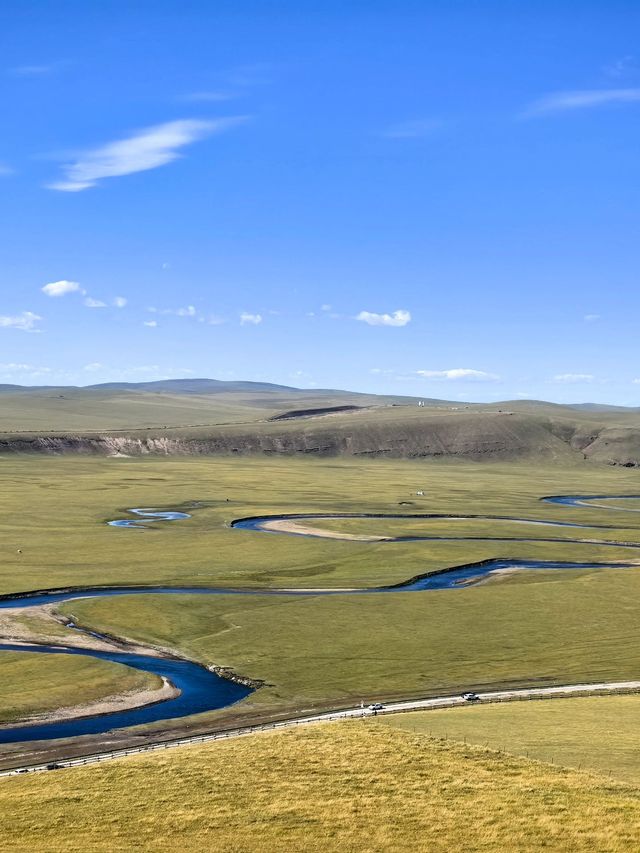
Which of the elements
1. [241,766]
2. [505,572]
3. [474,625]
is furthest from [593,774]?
[505,572]

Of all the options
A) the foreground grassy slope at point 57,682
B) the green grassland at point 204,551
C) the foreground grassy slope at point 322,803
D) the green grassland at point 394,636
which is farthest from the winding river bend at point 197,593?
the foreground grassy slope at point 322,803

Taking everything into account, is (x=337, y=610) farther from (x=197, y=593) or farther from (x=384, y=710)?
(x=384, y=710)

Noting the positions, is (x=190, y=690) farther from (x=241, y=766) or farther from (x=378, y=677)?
(x=241, y=766)

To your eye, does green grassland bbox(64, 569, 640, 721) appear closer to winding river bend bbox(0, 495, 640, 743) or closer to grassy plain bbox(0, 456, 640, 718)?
grassy plain bbox(0, 456, 640, 718)

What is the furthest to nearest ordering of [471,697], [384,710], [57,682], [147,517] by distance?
1. [147,517]
2. [57,682]
3. [471,697]
4. [384,710]

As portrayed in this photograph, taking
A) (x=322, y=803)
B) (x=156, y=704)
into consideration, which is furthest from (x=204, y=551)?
(x=322, y=803)

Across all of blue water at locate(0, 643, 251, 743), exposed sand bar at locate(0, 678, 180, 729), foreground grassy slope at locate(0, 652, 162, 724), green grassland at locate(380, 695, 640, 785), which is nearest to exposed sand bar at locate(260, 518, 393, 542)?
blue water at locate(0, 643, 251, 743)
